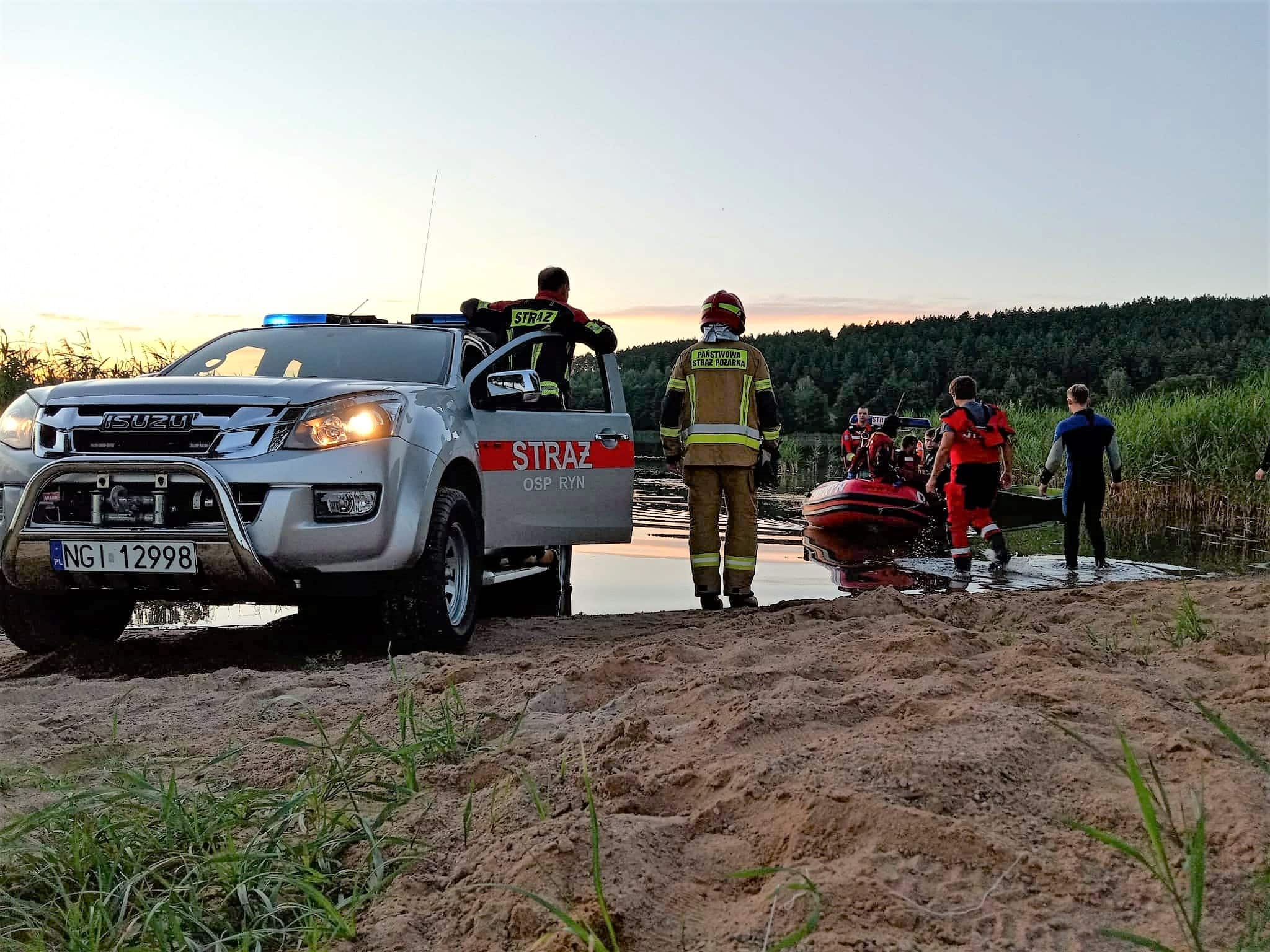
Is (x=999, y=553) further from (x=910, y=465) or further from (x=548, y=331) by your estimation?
(x=548, y=331)

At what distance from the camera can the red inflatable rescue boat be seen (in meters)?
15.5

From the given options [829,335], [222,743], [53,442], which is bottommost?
[222,743]

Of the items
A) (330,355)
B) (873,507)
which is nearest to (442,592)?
(330,355)

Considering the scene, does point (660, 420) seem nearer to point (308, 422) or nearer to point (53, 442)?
point (308, 422)

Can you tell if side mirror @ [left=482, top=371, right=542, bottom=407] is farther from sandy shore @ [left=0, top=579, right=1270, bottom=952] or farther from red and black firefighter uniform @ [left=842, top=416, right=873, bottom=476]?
red and black firefighter uniform @ [left=842, top=416, right=873, bottom=476]

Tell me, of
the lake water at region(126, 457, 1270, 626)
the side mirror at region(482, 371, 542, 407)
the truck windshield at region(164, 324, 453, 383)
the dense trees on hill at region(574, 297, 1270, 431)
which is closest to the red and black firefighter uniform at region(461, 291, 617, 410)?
the truck windshield at region(164, 324, 453, 383)

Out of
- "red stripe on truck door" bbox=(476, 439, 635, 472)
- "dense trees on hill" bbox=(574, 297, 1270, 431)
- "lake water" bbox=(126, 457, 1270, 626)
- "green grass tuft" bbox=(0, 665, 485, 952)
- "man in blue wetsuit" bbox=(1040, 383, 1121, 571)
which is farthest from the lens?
"dense trees on hill" bbox=(574, 297, 1270, 431)

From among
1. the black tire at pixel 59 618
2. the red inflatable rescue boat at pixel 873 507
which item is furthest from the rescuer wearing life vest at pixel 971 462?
the black tire at pixel 59 618

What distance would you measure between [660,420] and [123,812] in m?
6.13

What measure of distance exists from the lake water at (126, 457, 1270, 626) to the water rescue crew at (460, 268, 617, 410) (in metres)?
1.89

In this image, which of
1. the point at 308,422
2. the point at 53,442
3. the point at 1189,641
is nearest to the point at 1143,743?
the point at 1189,641

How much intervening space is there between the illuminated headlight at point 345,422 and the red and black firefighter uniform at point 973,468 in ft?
24.7

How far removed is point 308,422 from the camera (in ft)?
16.8

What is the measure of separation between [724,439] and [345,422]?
3.66 meters
